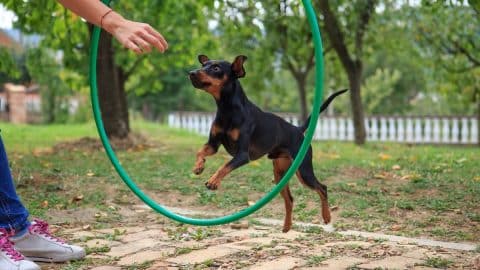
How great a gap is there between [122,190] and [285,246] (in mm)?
2837

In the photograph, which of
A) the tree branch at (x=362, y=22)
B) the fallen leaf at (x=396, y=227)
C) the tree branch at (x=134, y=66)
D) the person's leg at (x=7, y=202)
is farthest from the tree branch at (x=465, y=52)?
the person's leg at (x=7, y=202)

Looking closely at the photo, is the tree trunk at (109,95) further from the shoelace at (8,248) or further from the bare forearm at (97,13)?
the bare forearm at (97,13)

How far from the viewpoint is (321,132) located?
20984 millimetres

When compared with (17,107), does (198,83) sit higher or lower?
lower

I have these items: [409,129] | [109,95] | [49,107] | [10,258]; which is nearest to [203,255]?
[10,258]

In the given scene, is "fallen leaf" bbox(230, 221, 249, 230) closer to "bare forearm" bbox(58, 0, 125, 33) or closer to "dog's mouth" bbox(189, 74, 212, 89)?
"dog's mouth" bbox(189, 74, 212, 89)

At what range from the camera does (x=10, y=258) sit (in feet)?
12.3

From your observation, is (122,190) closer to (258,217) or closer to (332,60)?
(258,217)

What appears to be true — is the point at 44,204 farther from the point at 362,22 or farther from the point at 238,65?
the point at 362,22

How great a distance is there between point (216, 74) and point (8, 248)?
1.58 meters

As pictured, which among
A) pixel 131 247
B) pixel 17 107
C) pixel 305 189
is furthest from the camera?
pixel 17 107

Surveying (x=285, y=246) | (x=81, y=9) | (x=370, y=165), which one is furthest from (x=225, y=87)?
(x=370, y=165)

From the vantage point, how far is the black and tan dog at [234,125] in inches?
140

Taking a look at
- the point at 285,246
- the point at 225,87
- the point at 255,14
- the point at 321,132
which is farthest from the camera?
the point at 321,132
